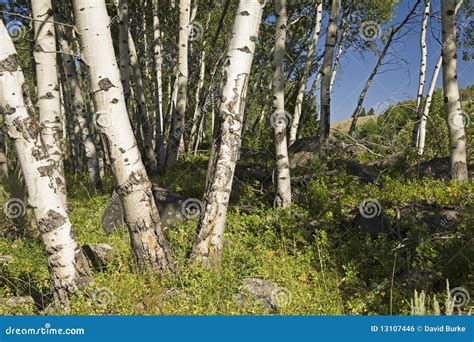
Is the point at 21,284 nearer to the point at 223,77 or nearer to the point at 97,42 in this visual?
the point at 97,42

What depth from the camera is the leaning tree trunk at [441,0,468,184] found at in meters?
7.80

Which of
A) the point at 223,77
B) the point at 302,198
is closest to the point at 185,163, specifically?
the point at 302,198

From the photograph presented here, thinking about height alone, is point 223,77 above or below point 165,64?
below

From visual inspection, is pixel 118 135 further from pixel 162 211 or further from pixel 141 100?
pixel 141 100

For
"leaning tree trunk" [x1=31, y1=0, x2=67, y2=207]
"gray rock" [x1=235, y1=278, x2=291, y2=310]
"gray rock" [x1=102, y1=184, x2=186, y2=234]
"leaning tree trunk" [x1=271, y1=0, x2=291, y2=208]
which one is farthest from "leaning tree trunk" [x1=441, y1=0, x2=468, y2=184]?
"leaning tree trunk" [x1=31, y1=0, x2=67, y2=207]

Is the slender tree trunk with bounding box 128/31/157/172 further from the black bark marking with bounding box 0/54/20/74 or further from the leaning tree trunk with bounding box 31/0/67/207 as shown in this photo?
the black bark marking with bounding box 0/54/20/74

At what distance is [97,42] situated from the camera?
13.2 feet

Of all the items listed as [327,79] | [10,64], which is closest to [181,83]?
[327,79]

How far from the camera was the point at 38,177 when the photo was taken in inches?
152

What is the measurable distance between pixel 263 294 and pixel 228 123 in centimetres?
200

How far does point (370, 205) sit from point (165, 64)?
20961 millimetres

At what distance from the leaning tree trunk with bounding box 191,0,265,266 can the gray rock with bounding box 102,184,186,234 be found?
236 cm

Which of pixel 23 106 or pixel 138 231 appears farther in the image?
pixel 138 231

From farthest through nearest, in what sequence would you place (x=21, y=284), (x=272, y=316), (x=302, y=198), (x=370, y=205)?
1. (x=302, y=198)
2. (x=370, y=205)
3. (x=21, y=284)
4. (x=272, y=316)
